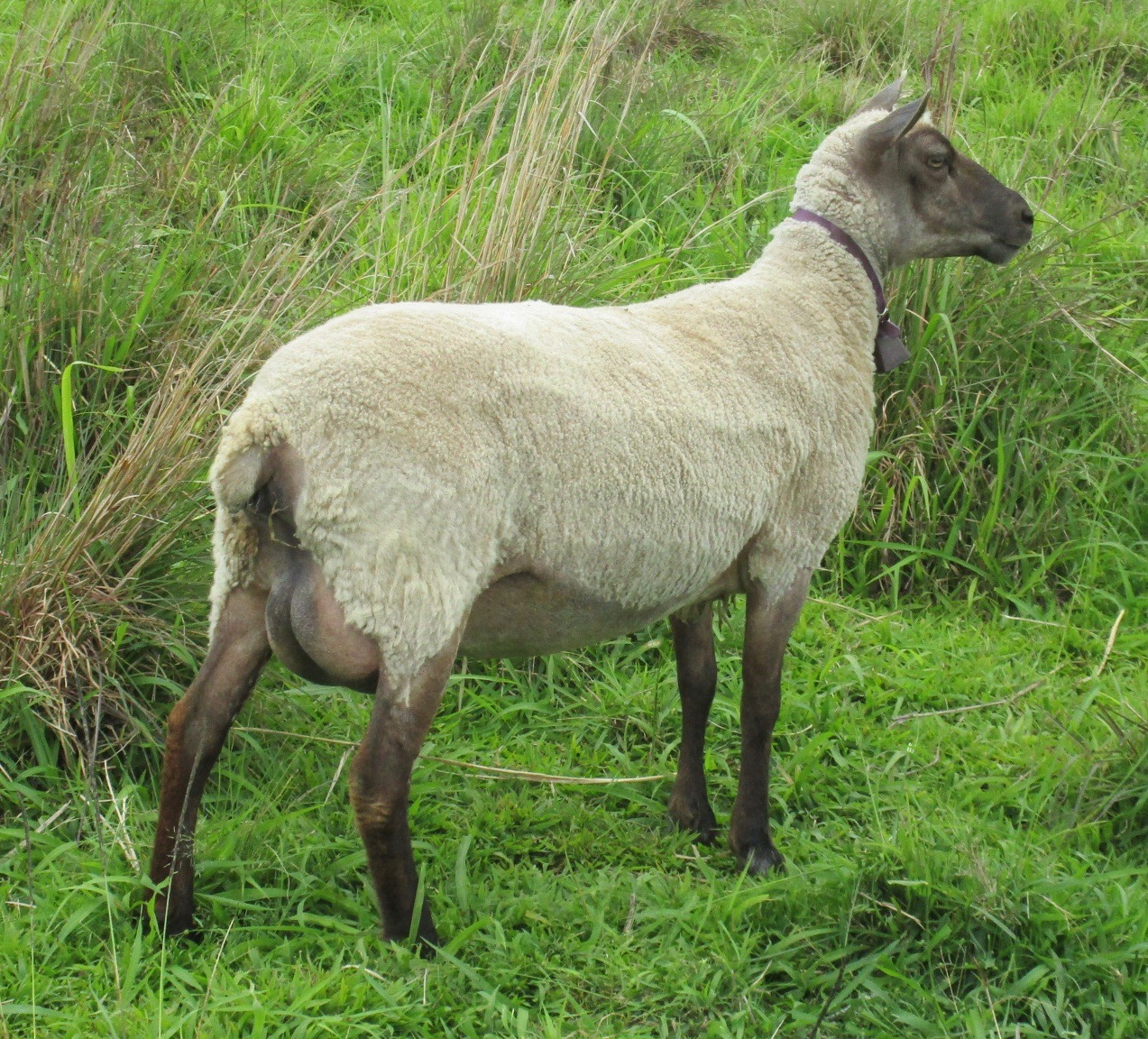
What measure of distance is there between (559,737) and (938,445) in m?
1.94

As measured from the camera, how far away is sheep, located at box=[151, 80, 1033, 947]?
265 cm

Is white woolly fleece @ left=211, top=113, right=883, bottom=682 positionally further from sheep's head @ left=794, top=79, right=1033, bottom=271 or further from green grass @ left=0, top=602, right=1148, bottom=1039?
green grass @ left=0, top=602, right=1148, bottom=1039

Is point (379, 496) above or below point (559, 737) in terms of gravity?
above

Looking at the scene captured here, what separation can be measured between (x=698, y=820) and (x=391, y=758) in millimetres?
1233

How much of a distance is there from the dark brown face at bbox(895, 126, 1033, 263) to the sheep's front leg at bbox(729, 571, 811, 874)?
1.14 meters

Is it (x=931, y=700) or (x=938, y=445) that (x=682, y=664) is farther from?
(x=938, y=445)

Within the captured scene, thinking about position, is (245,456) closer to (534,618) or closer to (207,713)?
(207,713)

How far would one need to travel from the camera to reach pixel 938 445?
493cm

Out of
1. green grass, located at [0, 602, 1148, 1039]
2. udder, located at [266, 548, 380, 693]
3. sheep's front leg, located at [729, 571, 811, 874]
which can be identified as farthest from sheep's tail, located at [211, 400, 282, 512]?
sheep's front leg, located at [729, 571, 811, 874]

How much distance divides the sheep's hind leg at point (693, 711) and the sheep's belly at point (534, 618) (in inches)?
22.2

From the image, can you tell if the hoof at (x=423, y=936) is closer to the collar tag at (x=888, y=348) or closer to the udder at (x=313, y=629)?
the udder at (x=313, y=629)

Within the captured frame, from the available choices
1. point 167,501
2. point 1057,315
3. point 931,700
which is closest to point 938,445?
point 1057,315

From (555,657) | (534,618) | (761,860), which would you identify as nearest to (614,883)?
(761,860)

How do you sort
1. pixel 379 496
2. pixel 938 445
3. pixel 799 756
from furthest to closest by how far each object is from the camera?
pixel 938 445, pixel 799 756, pixel 379 496
